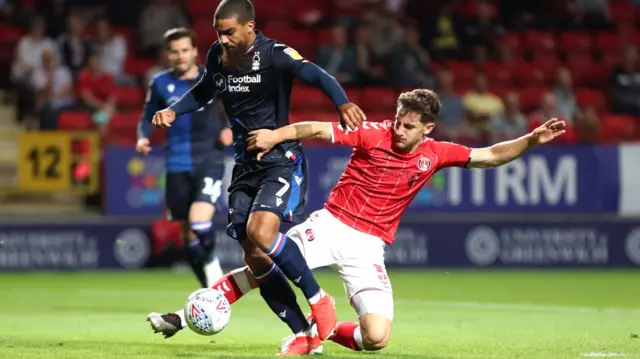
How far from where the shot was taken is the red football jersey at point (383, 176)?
23.7ft

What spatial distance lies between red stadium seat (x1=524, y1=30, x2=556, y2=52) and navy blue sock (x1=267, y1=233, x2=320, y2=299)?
40.3ft

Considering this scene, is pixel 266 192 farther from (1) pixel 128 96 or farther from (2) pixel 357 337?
(1) pixel 128 96

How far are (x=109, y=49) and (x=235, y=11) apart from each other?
33.0 ft

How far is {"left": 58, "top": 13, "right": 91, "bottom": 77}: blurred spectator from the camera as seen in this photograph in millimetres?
16562

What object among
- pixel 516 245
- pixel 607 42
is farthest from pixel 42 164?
pixel 607 42

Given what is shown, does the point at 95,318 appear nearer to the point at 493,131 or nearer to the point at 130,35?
the point at 493,131

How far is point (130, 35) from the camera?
17703 millimetres

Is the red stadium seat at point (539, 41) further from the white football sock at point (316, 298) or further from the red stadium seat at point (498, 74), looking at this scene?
the white football sock at point (316, 298)

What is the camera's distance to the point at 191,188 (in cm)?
1014

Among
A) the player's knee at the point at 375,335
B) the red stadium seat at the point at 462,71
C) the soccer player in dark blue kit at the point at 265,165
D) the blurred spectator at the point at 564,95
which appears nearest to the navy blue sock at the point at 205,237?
the soccer player in dark blue kit at the point at 265,165

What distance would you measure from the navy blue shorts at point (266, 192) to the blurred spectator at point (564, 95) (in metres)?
9.84

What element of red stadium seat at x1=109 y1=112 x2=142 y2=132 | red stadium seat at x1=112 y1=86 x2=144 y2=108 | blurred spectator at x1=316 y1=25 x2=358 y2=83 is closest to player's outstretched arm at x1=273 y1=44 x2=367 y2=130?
red stadium seat at x1=109 y1=112 x2=142 y2=132

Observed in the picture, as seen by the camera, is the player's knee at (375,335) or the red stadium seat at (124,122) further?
the red stadium seat at (124,122)

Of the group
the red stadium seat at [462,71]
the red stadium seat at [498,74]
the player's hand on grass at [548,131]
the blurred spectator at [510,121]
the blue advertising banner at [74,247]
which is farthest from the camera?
the red stadium seat at [498,74]
